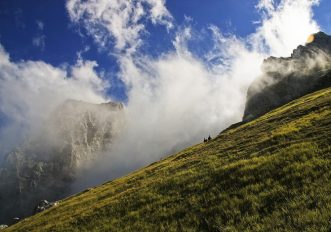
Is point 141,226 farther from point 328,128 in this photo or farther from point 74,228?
point 328,128

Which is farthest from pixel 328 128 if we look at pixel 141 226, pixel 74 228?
pixel 74 228

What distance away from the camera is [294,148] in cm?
3017

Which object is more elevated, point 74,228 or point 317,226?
point 74,228

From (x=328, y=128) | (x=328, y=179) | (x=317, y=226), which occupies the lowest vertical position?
(x=317, y=226)

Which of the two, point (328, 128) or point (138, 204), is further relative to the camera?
point (328, 128)

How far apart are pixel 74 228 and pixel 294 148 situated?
19.0 meters

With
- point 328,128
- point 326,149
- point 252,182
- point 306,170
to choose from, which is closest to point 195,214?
point 252,182

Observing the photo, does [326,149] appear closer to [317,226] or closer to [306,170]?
[306,170]

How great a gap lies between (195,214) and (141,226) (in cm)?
389

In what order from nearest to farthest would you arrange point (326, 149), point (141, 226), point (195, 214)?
point (195, 214), point (141, 226), point (326, 149)

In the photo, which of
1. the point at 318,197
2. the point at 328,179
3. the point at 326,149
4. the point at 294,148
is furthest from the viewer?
the point at 294,148

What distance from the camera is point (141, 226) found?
2417cm

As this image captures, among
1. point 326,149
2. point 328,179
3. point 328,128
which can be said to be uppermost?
point 328,128

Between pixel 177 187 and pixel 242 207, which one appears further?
pixel 177 187
